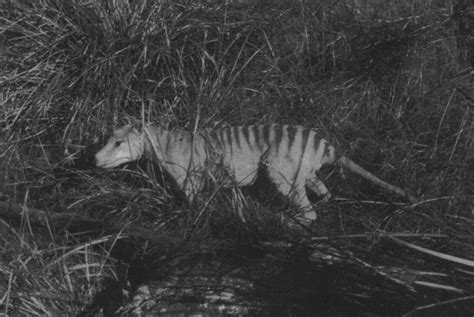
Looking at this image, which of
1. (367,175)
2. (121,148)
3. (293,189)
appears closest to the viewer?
(293,189)

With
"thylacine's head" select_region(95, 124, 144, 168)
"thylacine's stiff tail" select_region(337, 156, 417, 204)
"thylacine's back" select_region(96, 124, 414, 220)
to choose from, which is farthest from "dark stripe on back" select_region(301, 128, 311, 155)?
"thylacine's head" select_region(95, 124, 144, 168)

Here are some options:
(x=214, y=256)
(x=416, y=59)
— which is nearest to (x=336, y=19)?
(x=416, y=59)

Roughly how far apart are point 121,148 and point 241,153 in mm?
869

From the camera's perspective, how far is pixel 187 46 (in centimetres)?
613

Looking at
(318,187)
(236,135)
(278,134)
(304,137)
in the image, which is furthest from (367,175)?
(236,135)

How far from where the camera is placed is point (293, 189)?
16.9ft

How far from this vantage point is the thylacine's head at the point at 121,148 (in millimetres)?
5391

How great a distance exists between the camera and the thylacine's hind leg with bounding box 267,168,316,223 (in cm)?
508

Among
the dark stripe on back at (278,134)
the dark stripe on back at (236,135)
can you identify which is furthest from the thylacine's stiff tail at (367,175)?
the dark stripe on back at (236,135)

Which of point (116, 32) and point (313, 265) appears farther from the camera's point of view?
point (116, 32)

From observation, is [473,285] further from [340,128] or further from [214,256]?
[340,128]

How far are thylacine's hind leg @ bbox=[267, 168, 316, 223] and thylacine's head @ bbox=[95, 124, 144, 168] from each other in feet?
3.25

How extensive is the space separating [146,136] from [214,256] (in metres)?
1.29

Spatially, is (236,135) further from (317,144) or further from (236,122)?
(317,144)
